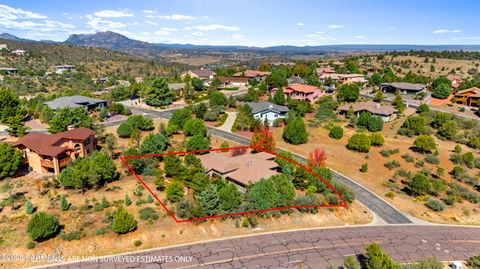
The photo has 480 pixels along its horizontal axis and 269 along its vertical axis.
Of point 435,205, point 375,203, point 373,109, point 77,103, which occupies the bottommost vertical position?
point 375,203

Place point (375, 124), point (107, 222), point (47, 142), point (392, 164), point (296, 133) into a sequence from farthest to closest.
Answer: point (375, 124) < point (296, 133) < point (392, 164) < point (47, 142) < point (107, 222)

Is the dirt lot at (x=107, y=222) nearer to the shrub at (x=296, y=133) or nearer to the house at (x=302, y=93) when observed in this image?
the shrub at (x=296, y=133)

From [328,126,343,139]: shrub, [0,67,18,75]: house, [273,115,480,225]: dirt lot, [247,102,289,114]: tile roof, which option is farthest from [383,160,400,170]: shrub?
[0,67,18,75]: house

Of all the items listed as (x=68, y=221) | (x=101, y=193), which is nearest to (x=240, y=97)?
(x=101, y=193)

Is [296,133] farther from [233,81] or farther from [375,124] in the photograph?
[233,81]

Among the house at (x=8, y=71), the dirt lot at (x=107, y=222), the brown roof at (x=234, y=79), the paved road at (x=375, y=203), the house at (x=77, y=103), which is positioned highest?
the house at (x=8, y=71)

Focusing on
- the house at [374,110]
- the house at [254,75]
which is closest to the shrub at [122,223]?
the house at [374,110]

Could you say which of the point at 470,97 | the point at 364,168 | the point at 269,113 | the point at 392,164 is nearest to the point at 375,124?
the point at 392,164

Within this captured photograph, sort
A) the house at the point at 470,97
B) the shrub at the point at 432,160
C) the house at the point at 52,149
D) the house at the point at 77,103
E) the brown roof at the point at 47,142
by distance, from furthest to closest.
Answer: the house at the point at 470,97, the house at the point at 77,103, the shrub at the point at 432,160, the house at the point at 52,149, the brown roof at the point at 47,142
